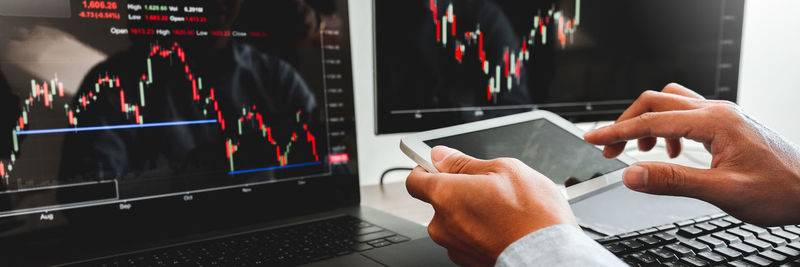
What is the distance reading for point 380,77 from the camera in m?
0.79

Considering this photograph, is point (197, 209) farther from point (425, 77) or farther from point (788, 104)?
point (788, 104)

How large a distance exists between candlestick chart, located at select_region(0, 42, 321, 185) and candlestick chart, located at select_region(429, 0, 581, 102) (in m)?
0.28

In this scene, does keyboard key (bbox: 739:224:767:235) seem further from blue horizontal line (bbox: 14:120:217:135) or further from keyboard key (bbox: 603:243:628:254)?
blue horizontal line (bbox: 14:120:217:135)

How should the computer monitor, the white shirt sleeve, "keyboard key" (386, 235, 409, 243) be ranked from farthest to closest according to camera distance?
the computer monitor < "keyboard key" (386, 235, 409, 243) < the white shirt sleeve

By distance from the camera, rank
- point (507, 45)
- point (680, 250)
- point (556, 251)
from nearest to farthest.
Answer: point (556, 251), point (680, 250), point (507, 45)

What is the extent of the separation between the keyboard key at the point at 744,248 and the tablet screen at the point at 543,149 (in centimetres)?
15

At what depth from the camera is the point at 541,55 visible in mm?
887

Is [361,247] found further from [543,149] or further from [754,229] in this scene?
[754,229]

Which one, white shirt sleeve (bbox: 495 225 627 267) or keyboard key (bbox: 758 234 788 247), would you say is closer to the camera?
white shirt sleeve (bbox: 495 225 627 267)

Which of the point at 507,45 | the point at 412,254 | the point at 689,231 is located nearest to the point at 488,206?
the point at 412,254

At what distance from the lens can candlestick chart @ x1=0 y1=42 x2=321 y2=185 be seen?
1.80 feet

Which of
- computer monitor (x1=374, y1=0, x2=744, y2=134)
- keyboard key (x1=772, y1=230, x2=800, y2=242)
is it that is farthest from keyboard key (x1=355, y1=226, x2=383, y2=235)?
keyboard key (x1=772, y1=230, x2=800, y2=242)

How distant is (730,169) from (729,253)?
0.31ft

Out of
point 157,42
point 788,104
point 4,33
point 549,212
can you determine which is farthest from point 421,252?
point 788,104
